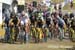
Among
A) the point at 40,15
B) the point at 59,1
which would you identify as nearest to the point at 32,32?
the point at 40,15

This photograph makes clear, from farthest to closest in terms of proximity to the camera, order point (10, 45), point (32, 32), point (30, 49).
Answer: point (32, 32)
point (10, 45)
point (30, 49)

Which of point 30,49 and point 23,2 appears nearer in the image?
point 30,49

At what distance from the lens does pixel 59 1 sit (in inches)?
732

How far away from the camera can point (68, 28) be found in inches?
727

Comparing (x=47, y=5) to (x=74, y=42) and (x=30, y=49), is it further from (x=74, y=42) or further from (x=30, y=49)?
(x=30, y=49)

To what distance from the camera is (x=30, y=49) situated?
51.2ft

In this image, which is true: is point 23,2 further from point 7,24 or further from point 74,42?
point 74,42

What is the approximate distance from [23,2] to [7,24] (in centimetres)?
150

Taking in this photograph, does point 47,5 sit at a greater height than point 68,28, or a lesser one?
greater

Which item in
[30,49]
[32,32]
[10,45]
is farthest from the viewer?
[32,32]

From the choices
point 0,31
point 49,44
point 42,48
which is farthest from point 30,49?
point 0,31

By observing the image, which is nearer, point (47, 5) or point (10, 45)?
point (10, 45)

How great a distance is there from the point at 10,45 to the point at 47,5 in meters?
3.31

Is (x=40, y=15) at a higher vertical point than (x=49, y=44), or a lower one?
higher
